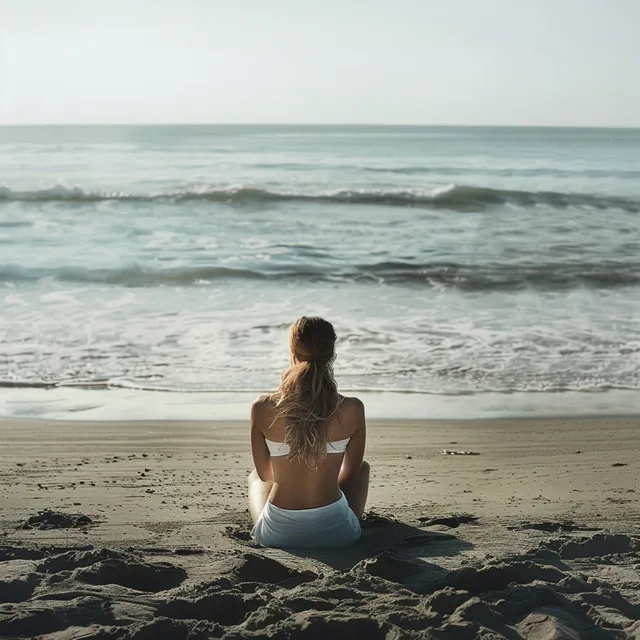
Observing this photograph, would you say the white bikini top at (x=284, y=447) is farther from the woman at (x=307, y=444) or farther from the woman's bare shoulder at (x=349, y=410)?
the woman's bare shoulder at (x=349, y=410)

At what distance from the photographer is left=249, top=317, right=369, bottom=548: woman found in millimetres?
4156

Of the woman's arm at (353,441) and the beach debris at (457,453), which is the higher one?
the woman's arm at (353,441)

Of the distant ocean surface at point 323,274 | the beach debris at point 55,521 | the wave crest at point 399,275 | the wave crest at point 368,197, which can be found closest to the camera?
the beach debris at point 55,521

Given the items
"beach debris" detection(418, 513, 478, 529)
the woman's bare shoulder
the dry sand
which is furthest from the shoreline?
the woman's bare shoulder

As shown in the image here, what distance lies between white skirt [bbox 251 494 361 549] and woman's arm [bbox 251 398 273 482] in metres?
0.17

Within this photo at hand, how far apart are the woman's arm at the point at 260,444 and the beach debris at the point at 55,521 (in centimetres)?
98

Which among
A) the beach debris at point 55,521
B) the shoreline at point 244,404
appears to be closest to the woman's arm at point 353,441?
the beach debris at point 55,521

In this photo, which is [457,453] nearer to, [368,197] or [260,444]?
[260,444]

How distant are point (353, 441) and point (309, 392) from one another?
1.30 ft

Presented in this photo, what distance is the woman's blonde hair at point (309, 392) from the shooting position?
4125mm

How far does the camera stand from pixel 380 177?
3428cm

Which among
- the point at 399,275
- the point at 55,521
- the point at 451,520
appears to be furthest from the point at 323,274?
the point at 55,521

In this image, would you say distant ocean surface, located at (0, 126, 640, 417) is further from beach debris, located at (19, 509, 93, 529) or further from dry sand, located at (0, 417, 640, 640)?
beach debris, located at (19, 509, 93, 529)

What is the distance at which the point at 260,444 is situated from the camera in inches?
169
